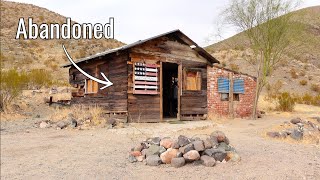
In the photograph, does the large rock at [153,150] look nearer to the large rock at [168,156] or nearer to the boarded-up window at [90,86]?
the large rock at [168,156]

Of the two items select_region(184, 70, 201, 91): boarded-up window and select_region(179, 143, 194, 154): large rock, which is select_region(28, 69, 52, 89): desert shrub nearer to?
select_region(184, 70, 201, 91): boarded-up window

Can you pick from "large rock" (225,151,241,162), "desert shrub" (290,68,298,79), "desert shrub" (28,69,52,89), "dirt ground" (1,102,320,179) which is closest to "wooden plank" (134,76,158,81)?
"dirt ground" (1,102,320,179)

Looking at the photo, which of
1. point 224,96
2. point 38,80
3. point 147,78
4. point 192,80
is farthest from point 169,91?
point 38,80

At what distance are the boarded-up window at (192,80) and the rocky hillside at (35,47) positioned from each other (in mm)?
17589

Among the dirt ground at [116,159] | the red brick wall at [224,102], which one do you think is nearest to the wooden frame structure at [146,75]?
the red brick wall at [224,102]

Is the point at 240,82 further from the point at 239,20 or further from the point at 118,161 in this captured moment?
the point at 118,161

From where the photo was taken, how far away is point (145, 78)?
13.2m

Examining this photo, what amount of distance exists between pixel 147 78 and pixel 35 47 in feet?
87.8

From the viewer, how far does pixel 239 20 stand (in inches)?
650

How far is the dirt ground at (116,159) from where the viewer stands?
18.2ft

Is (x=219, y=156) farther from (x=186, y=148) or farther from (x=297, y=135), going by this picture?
(x=297, y=135)

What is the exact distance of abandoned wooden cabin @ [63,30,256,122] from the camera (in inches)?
509

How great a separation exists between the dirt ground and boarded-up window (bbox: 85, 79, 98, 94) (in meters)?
4.82

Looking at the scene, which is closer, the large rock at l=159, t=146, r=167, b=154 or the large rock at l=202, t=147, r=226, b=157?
the large rock at l=202, t=147, r=226, b=157
